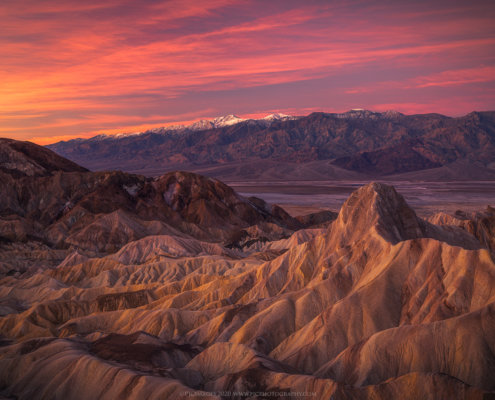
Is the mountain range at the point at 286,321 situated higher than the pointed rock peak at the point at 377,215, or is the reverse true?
the pointed rock peak at the point at 377,215

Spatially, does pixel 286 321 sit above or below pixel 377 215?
below

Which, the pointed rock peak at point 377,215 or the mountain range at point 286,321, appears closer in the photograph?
the mountain range at point 286,321

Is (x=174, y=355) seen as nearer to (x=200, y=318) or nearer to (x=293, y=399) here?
(x=200, y=318)

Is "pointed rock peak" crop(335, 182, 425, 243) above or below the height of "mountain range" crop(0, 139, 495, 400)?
above

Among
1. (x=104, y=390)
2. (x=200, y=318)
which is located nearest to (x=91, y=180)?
(x=200, y=318)

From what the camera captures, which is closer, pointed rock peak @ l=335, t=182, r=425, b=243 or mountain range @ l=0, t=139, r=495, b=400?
mountain range @ l=0, t=139, r=495, b=400
